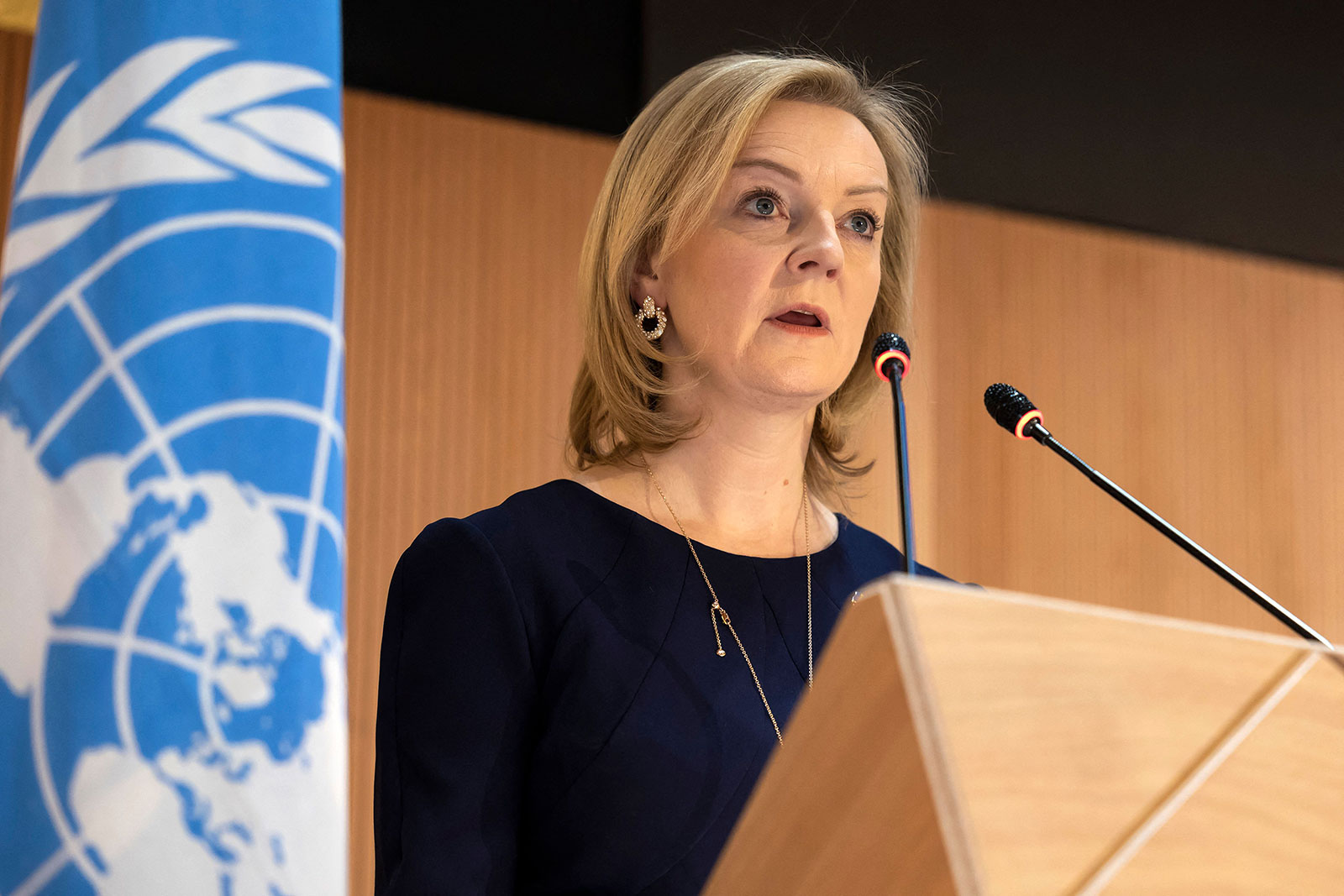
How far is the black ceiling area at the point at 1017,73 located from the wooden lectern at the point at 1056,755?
3.14 metres

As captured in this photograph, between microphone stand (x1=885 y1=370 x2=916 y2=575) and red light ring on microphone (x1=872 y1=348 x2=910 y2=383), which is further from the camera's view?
red light ring on microphone (x1=872 y1=348 x2=910 y2=383)

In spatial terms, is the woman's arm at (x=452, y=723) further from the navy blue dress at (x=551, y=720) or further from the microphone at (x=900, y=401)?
the microphone at (x=900, y=401)

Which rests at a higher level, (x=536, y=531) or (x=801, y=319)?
(x=801, y=319)

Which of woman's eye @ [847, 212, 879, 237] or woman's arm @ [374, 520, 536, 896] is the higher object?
woman's eye @ [847, 212, 879, 237]

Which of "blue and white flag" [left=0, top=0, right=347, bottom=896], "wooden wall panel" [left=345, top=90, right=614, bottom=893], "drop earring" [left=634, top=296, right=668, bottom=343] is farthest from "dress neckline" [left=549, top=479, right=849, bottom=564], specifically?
"wooden wall panel" [left=345, top=90, right=614, bottom=893]

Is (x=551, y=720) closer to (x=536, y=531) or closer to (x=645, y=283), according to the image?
(x=536, y=531)

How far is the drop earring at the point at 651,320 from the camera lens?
6.31ft

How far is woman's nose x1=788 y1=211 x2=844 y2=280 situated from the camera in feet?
5.82

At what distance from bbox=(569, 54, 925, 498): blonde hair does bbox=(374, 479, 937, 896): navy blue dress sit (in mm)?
255

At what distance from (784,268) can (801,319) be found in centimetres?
7

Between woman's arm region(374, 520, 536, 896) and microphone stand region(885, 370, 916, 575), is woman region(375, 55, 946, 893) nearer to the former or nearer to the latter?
woman's arm region(374, 520, 536, 896)

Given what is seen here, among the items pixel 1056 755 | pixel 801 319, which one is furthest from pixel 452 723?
pixel 1056 755

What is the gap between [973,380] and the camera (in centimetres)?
532

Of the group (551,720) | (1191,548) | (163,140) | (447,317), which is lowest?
(447,317)
